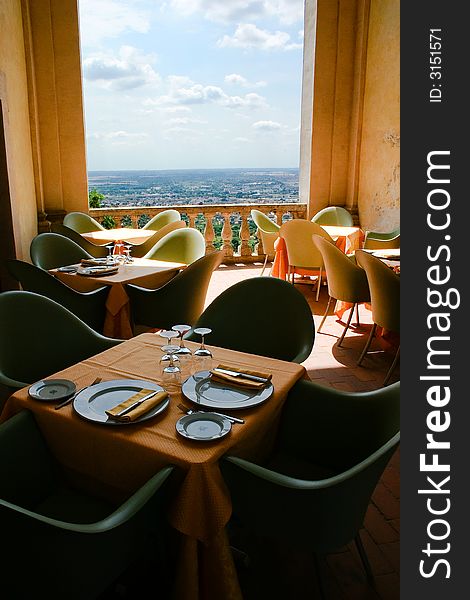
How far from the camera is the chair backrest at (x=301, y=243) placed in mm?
5402

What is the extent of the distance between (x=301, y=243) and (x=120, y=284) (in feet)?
8.39

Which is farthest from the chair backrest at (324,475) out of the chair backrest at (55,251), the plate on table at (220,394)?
the chair backrest at (55,251)

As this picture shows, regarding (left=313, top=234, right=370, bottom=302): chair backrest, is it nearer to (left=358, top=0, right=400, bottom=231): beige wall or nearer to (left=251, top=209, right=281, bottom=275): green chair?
(left=251, top=209, right=281, bottom=275): green chair

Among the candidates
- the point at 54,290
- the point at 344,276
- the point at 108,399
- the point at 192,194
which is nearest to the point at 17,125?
the point at 54,290

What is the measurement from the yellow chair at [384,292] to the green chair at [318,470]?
1707mm

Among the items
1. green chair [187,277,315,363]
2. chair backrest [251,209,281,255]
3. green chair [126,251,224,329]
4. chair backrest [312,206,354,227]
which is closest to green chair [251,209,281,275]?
chair backrest [251,209,281,255]

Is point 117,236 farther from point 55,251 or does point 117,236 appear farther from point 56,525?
point 56,525

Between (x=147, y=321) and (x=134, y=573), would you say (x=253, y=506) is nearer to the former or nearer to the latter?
(x=134, y=573)

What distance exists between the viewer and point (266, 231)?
22.3 feet

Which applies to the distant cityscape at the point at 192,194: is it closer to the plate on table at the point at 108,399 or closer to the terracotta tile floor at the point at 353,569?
the plate on table at the point at 108,399

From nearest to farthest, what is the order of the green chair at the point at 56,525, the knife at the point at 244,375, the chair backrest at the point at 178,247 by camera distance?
the green chair at the point at 56,525 < the knife at the point at 244,375 < the chair backrest at the point at 178,247

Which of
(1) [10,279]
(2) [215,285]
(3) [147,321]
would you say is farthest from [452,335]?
(2) [215,285]

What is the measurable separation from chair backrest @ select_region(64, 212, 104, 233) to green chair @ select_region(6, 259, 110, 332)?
2738 mm

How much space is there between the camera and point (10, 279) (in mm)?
4832
